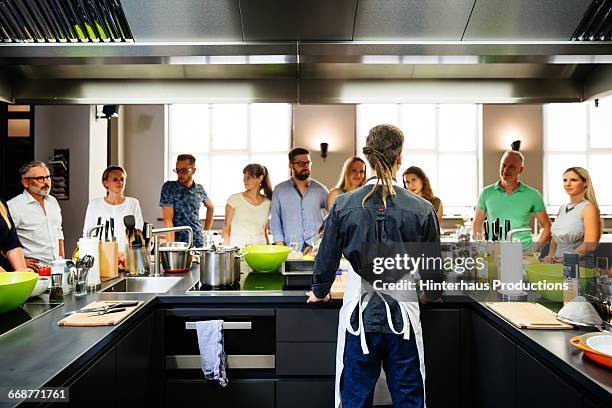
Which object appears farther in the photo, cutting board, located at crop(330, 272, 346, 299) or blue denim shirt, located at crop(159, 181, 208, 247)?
blue denim shirt, located at crop(159, 181, 208, 247)

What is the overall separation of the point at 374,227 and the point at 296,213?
2178 millimetres

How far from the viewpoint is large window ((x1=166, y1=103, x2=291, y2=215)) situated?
856cm

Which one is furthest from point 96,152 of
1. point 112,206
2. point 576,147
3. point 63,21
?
point 576,147

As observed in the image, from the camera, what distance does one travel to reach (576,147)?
843cm

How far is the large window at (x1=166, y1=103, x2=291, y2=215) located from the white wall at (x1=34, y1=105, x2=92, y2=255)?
2.36 metres

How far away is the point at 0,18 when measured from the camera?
226 cm

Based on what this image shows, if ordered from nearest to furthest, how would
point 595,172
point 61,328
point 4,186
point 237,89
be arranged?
point 61,328 < point 237,89 < point 4,186 < point 595,172

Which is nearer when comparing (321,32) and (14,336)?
(14,336)

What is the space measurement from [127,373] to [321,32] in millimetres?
1787

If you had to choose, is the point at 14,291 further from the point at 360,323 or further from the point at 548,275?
the point at 548,275

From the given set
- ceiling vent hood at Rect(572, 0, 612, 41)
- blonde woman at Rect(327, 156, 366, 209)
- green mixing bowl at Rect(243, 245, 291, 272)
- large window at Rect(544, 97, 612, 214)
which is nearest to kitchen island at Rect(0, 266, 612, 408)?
green mixing bowl at Rect(243, 245, 291, 272)

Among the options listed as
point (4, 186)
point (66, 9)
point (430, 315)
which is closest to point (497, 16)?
point (430, 315)

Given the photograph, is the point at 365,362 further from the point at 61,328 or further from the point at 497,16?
the point at 497,16

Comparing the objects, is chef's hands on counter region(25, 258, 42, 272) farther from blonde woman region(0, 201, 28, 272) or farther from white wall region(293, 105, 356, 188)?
white wall region(293, 105, 356, 188)
